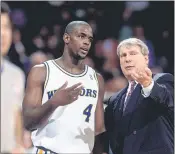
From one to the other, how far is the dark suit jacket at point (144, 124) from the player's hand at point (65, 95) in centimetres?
39

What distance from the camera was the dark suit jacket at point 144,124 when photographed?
2232 mm

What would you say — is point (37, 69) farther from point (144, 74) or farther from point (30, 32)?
point (30, 32)

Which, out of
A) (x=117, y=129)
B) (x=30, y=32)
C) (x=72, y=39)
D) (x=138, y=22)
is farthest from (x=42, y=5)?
(x=117, y=129)

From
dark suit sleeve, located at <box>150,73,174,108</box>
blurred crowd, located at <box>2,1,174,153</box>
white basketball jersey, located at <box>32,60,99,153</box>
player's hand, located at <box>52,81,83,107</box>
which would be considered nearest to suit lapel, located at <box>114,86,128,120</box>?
white basketball jersey, located at <box>32,60,99,153</box>

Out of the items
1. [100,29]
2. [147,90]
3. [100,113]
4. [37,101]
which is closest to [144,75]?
[147,90]

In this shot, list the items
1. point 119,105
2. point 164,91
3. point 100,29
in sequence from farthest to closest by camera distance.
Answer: point 100,29, point 119,105, point 164,91

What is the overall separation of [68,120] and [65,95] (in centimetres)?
23

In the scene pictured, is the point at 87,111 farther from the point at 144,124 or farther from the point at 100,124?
the point at 144,124

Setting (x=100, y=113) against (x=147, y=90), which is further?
(x=100, y=113)

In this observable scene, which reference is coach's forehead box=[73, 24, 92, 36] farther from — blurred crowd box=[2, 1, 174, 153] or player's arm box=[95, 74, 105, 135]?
blurred crowd box=[2, 1, 174, 153]

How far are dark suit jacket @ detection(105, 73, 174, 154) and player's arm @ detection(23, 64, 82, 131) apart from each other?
15.4 inches

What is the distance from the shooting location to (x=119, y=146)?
235cm

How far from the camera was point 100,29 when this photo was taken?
3449 mm

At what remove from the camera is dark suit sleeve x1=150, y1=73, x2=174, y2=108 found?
2.05 metres
